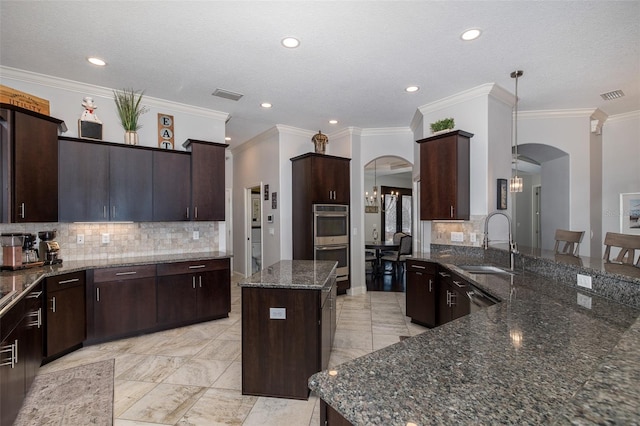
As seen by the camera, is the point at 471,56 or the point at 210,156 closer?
the point at 471,56

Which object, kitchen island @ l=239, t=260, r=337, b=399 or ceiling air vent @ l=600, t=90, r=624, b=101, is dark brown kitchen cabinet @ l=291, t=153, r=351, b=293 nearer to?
kitchen island @ l=239, t=260, r=337, b=399

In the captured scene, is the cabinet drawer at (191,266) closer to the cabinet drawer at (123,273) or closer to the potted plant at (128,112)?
the cabinet drawer at (123,273)

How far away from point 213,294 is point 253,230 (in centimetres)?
295

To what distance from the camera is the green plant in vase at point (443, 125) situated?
3982 millimetres

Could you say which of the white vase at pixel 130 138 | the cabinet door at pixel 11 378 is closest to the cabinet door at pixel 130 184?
the white vase at pixel 130 138

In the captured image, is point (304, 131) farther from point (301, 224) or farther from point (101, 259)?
point (101, 259)

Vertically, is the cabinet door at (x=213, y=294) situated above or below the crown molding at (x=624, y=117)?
below

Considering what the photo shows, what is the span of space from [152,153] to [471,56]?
3.81 meters

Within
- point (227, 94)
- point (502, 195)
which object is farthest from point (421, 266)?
Result: point (227, 94)

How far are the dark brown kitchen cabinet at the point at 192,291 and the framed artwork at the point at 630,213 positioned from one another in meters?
5.95

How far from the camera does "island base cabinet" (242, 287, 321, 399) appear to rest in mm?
2342

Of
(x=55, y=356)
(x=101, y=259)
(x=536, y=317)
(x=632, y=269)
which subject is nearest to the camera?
(x=536, y=317)

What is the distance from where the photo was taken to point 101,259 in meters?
3.69

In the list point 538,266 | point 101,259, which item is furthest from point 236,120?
point 538,266
